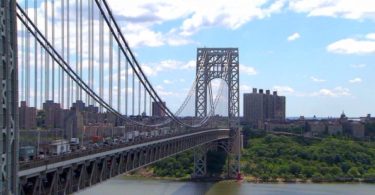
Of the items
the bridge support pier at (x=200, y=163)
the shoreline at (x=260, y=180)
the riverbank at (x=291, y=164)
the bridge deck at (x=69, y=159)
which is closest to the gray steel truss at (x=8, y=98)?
the bridge deck at (x=69, y=159)

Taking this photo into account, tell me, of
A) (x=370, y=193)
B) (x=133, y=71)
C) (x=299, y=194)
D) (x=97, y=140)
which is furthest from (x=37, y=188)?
(x=370, y=193)

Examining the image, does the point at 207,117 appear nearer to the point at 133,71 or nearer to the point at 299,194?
the point at 299,194

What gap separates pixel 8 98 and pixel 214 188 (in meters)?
34.3

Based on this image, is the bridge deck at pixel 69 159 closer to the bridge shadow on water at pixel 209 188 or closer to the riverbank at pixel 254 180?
the bridge shadow on water at pixel 209 188

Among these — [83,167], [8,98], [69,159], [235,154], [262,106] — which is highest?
[262,106]

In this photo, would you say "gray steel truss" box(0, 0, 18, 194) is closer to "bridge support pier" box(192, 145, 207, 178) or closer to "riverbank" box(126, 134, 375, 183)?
"riverbank" box(126, 134, 375, 183)

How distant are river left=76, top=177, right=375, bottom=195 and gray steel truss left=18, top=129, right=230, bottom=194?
11111 millimetres

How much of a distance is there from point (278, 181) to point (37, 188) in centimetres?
3694

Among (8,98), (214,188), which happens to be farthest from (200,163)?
(8,98)

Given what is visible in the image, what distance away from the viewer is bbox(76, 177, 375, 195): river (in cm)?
3938

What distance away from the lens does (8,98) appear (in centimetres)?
1093

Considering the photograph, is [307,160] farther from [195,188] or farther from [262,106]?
[262,106]

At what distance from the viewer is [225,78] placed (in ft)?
196

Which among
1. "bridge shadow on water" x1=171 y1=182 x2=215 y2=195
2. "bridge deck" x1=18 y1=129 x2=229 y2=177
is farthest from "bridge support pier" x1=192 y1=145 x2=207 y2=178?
"bridge deck" x1=18 y1=129 x2=229 y2=177
